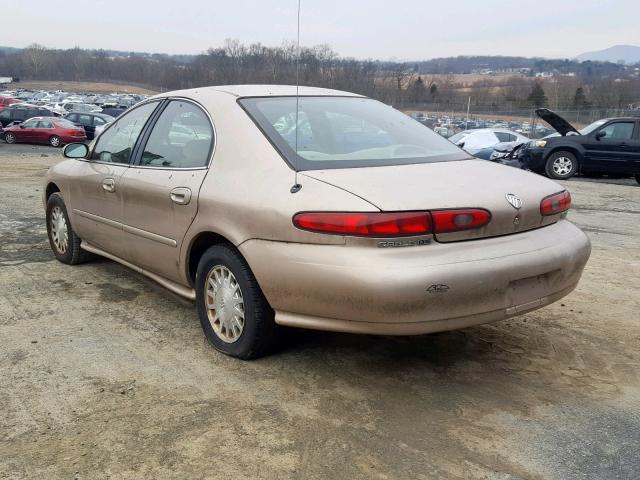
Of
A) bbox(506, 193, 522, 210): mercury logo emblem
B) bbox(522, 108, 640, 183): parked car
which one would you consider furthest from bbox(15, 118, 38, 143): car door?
bbox(506, 193, 522, 210): mercury logo emblem

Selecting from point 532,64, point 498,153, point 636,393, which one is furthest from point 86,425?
point 532,64

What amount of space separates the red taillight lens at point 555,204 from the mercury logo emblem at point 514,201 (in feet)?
0.69

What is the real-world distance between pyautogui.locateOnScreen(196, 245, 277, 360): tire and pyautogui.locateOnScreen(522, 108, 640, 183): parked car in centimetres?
1313

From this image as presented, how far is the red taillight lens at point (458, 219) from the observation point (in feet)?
9.67

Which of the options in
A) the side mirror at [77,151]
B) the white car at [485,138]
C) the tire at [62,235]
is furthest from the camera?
the white car at [485,138]

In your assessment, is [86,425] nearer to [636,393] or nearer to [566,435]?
[566,435]

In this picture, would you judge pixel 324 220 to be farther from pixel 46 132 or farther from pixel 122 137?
pixel 46 132

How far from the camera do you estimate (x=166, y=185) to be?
3932 mm

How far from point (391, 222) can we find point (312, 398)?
0.98 meters

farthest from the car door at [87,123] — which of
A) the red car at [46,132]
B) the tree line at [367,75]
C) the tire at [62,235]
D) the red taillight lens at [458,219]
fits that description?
the red taillight lens at [458,219]

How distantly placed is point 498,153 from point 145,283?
13917 millimetres

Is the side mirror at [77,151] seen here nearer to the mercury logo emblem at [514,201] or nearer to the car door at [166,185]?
the car door at [166,185]

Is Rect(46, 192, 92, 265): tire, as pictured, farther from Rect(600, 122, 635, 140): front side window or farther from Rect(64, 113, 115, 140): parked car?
Rect(64, 113, 115, 140): parked car

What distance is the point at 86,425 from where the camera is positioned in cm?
288
